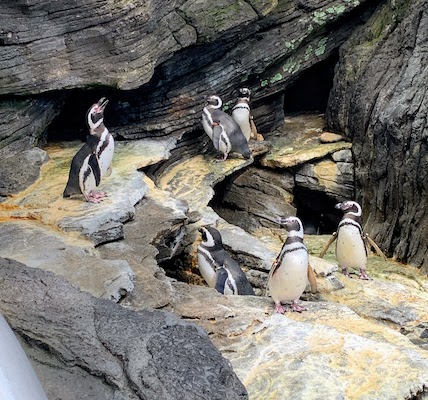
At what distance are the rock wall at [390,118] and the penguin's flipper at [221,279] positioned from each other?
2759 millimetres

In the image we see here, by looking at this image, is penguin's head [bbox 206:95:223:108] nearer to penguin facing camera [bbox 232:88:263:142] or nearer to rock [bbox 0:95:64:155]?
penguin facing camera [bbox 232:88:263:142]

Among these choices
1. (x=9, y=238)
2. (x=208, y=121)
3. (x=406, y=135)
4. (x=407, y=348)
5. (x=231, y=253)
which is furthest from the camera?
(x=208, y=121)

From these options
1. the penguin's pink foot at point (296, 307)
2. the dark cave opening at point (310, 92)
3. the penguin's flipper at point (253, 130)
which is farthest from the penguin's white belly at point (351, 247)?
the dark cave opening at point (310, 92)

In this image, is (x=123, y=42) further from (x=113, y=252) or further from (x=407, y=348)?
(x=407, y=348)

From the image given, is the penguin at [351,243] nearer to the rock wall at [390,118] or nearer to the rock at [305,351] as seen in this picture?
the rock wall at [390,118]

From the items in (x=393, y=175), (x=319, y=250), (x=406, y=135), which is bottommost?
(x=319, y=250)

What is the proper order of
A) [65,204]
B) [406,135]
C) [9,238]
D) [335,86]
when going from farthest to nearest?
[335,86]
[406,135]
[65,204]
[9,238]

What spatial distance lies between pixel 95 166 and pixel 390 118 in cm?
396

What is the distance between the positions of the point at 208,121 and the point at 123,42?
1.79 m

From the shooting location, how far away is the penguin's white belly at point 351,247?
23.7ft

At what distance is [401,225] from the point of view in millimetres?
8344

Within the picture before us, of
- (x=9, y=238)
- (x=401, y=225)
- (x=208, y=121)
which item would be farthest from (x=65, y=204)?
(x=401, y=225)

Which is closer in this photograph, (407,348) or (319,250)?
(407,348)

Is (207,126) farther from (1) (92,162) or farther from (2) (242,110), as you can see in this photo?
(1) (92,162)
